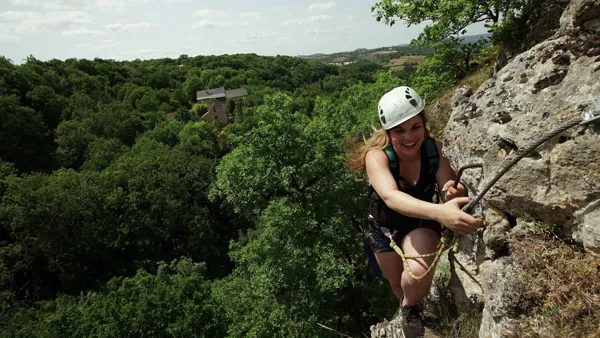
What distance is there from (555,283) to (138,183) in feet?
112

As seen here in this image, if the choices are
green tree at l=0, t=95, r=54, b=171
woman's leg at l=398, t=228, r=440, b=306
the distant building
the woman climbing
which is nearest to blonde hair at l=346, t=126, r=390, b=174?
the woman climbing

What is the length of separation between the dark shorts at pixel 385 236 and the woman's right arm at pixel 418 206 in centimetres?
60

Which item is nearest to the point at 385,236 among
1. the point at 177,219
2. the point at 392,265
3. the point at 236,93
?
the point at 392,265

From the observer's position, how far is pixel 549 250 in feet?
9.14

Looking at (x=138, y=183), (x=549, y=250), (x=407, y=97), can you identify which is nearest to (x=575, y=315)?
(x=549, y=250)

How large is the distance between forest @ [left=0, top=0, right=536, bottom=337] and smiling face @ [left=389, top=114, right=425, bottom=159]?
710 cm

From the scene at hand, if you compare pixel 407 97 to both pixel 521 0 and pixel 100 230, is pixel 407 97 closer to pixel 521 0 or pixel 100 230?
pixel 521 0

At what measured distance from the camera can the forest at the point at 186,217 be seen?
11.3m

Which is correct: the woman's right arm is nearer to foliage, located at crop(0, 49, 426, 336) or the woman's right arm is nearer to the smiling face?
the smiling face

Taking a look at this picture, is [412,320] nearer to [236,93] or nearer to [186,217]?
[186,217]

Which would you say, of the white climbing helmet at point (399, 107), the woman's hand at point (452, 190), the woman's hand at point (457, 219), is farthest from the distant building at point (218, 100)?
the woman's hand at point (457, 219)

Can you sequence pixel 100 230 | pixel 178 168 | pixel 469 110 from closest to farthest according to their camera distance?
1. pixel 469 110
2. pixel 100 230
3. pixel 178 168

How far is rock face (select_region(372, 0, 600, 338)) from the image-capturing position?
8.70 feet

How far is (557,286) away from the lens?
2578mm
